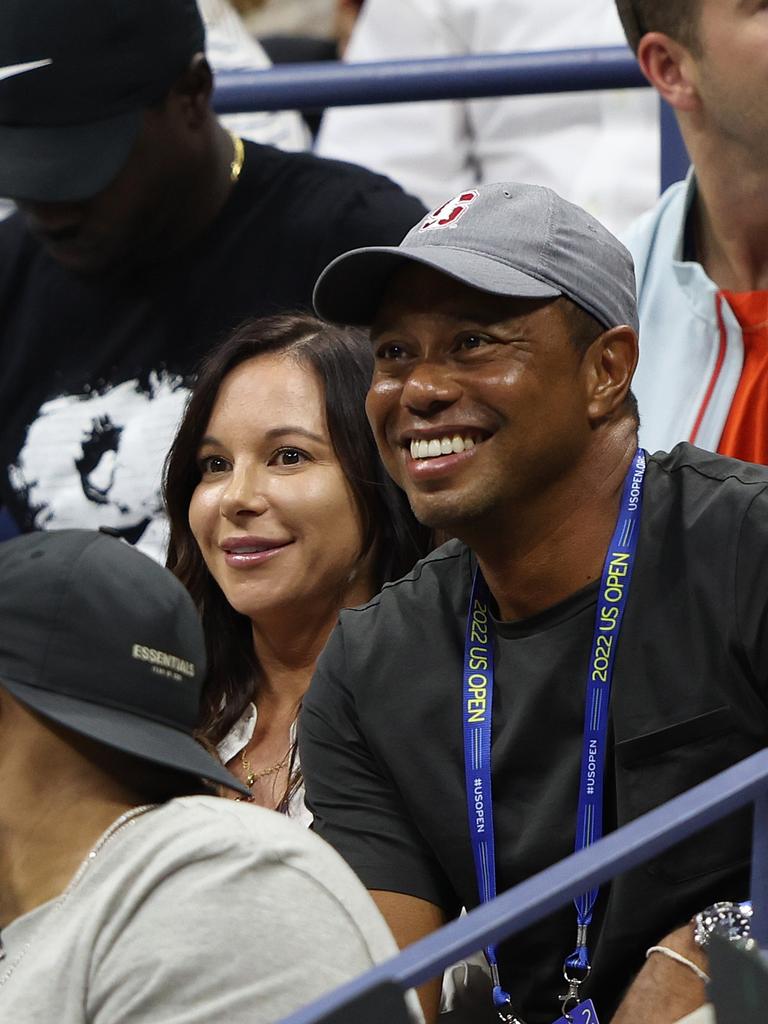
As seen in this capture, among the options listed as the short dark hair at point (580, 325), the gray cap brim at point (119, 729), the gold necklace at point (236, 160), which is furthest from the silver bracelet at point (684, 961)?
the gold necklace at point (236, 160)

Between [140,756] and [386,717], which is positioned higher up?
[140,756]

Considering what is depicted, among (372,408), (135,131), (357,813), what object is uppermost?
(135,131)

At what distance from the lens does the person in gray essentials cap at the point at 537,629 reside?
215 centimetres

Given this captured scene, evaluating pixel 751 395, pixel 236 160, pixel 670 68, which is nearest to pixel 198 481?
pixel 236 160

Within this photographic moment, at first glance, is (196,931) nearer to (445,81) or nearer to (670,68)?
(670,68)

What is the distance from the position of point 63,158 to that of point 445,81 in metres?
0.80

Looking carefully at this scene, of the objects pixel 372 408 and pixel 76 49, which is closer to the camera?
pixel 372 408

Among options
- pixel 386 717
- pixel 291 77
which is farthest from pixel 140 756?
pixel 291 77

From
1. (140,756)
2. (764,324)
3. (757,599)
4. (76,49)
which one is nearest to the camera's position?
(140,756)

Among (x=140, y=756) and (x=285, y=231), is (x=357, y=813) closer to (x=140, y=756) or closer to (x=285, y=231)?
(x=140, y=756)

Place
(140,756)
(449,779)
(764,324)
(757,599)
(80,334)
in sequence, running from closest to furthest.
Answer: (140,756), (757,599), (449,779), (764,324), (80,334)

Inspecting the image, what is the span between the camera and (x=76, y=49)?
320cm

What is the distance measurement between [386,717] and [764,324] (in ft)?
3.09

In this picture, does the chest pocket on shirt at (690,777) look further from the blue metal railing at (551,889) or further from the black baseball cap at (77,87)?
the black baseball cap at (77,87)
